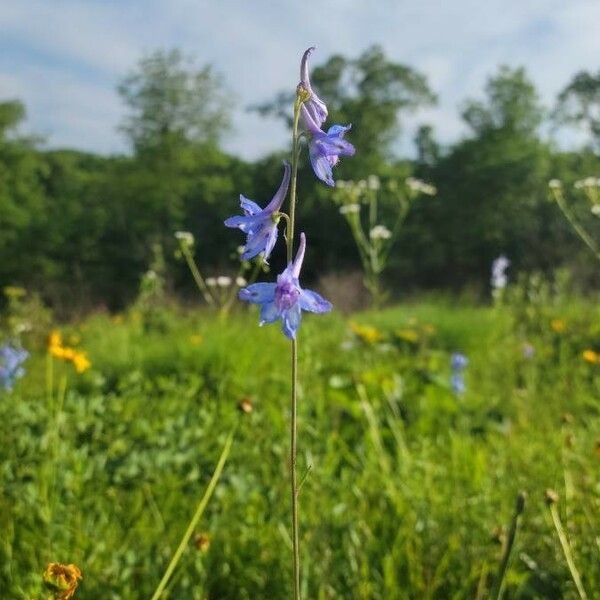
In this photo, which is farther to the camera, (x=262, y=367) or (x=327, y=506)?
(x=262, y=367)

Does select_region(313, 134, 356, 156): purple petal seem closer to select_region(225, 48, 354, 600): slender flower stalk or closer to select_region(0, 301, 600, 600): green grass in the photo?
select_region(225, 48, 354, 600): slender flower stalk

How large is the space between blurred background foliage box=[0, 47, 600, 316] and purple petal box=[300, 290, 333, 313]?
Answer: 16.9 m

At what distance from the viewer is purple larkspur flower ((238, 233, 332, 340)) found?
102 cm

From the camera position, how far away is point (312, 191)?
20906 mm

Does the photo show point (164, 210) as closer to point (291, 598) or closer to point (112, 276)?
point (112, 276)

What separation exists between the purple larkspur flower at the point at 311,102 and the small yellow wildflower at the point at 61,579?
0.66 metres

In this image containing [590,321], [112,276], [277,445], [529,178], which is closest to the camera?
[277,445]

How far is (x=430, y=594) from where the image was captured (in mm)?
2010

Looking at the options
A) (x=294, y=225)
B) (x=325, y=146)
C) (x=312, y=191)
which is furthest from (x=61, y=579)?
(x=312, y=191)

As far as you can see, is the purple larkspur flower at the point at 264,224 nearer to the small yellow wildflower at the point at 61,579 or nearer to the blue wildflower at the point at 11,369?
the small yellow wildflower at the point at 61,579

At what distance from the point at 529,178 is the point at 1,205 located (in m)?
18.1

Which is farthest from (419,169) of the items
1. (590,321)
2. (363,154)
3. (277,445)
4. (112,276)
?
(277,445)

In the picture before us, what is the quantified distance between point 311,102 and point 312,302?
0.26 m

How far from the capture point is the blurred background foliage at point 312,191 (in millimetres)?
21531
